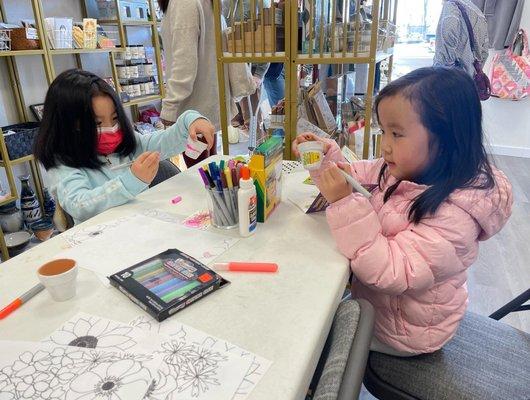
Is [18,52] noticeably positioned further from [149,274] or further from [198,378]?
[198,378]

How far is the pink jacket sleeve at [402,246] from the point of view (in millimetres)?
750

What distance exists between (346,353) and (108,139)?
1.02 m

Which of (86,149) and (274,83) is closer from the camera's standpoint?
(86,149)

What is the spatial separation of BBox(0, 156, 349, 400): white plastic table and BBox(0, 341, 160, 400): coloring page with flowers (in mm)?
47

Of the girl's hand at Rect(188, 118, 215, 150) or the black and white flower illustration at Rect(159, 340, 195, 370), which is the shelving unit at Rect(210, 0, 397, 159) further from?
the black and white flower illustration at Rect(159, 340, 195, 370)

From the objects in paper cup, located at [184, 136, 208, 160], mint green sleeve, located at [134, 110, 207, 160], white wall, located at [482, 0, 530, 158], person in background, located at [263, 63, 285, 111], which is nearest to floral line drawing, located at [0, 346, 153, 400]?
paper cup, located at [184, 136, 208, 160]

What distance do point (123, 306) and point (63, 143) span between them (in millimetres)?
722

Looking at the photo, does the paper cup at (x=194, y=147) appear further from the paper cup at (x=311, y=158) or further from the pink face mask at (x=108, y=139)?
the paper cup at (x=311, y=158)

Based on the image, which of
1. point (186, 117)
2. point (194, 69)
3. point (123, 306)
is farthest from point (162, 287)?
point (194, 69)

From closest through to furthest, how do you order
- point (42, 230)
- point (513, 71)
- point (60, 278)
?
1. point (60, 278)
2. point (42, 230)
3. point (513, 71)

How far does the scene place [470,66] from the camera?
106 inches

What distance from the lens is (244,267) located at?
766mm

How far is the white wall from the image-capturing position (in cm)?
373

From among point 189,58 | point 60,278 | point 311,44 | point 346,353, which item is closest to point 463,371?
point 346,353
